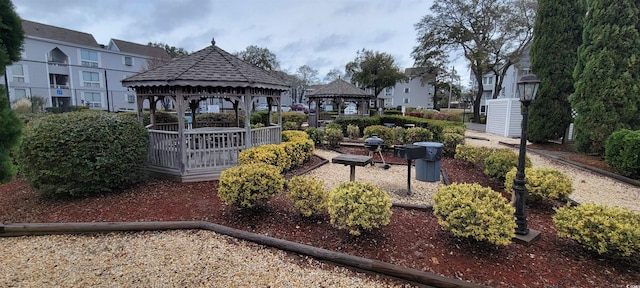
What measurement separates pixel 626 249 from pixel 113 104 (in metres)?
41.8

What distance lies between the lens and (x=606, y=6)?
871 cm

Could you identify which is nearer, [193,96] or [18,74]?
[193,96]

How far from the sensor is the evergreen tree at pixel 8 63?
265 cm

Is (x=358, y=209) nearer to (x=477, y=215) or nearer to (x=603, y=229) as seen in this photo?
(x=477, y=215)

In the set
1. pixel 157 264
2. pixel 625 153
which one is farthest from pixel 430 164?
pixel 157 264

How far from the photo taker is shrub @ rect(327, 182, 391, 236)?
377cm

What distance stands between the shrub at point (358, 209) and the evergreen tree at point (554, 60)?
468 inches

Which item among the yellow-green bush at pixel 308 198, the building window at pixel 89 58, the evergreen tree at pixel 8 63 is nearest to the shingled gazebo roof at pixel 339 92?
the yellow-green bush at pixel 308 198

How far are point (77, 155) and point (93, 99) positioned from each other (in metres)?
36.9

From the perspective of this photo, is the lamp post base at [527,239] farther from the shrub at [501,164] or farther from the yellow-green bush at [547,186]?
the shrub at [501,164]

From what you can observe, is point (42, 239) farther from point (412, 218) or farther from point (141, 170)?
point (412, 218)

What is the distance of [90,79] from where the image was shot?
33.6 meters

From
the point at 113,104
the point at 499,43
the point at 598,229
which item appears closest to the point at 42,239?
the point at 598,229

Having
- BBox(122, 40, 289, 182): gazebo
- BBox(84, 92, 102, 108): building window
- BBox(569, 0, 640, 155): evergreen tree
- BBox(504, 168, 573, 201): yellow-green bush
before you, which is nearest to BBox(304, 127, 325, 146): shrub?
BBox(122, 40, 289, 182): gazebo
